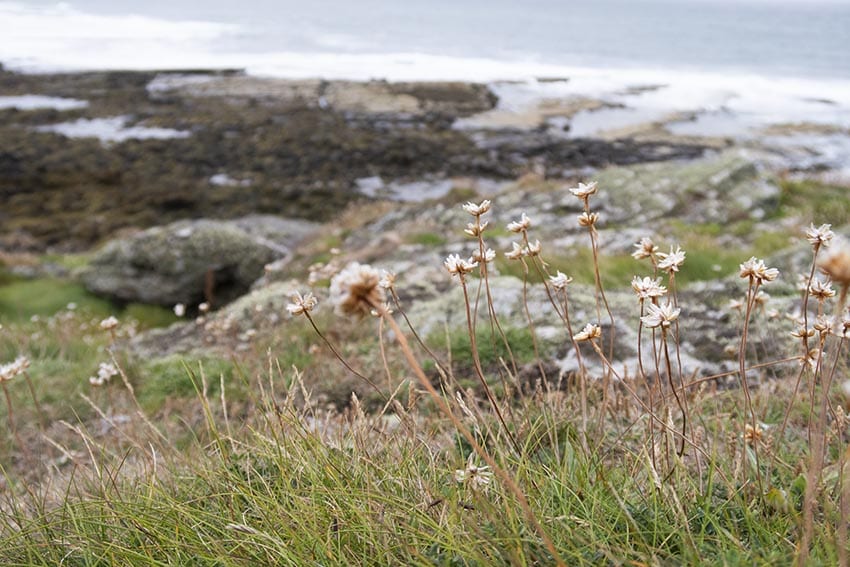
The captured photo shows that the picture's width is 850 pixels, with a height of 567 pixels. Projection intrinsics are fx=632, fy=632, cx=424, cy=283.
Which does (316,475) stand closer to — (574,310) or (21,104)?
(574,310)

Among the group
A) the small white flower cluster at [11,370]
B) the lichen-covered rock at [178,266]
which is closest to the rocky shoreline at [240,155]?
the lichen-covered rock at [178,266]

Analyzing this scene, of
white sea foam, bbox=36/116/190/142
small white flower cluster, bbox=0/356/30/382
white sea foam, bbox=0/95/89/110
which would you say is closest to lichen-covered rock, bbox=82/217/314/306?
small white flower cluster, bbox=0/356/30/382

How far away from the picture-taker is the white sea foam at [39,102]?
123 feet

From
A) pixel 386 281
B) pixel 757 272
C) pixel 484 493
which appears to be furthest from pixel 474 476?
pixel 757 272

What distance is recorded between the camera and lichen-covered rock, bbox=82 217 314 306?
41.4 feet

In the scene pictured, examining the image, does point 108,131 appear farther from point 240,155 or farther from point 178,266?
point 178,266

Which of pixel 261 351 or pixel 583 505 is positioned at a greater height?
pixel 583 505

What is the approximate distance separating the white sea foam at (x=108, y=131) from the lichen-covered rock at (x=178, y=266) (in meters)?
22.3

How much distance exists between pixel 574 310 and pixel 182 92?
42313mm

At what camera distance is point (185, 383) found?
530cm

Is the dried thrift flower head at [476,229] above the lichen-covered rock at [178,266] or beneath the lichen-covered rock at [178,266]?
above

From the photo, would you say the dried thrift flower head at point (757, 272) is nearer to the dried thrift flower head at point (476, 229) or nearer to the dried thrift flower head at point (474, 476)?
the dried thrift flower head at point (476, 229)

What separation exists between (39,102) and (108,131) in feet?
29.0

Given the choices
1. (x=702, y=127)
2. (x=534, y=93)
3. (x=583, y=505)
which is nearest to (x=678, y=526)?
(x=583, y=505)
